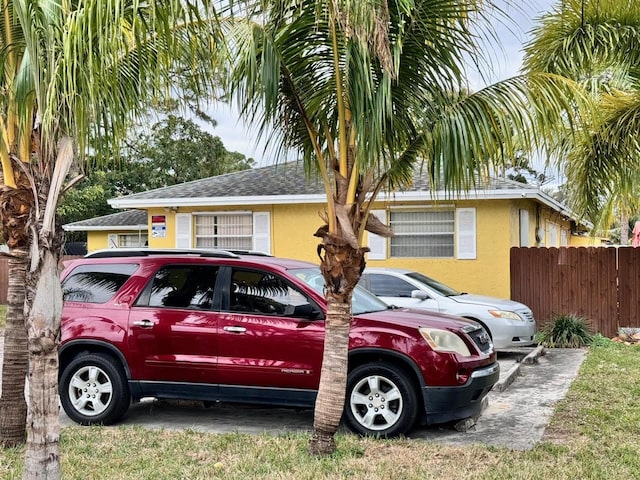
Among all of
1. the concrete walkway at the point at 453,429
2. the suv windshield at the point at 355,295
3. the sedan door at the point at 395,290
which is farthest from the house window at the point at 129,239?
the suv windshield at the point at 355,295

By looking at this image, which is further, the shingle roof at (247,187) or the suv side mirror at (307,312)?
the shingle roof at (247,187)

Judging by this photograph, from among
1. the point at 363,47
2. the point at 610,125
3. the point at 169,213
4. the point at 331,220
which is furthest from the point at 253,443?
the point at 169,213

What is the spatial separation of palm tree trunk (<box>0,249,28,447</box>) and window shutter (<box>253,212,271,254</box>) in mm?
10335

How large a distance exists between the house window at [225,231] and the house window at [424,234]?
12.0ft

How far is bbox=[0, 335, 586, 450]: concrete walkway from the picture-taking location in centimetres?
699

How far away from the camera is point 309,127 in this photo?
6.27m

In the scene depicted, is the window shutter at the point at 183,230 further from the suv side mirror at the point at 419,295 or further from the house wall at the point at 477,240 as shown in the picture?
the suv side mirror at the point at 419,295

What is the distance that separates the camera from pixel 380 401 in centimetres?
689

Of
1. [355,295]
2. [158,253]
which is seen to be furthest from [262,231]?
[355,295]

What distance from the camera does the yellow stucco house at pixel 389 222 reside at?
1478cm

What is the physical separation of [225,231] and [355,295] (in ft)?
30.8

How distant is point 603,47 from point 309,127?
487cm

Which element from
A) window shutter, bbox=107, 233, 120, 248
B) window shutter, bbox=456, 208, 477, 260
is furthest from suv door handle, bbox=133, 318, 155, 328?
window shutter, bbox=107, 233, 120, 248

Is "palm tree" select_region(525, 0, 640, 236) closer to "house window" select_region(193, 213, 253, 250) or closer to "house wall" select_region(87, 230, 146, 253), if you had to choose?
"house window" select_region(193, 213, 253, 250)
